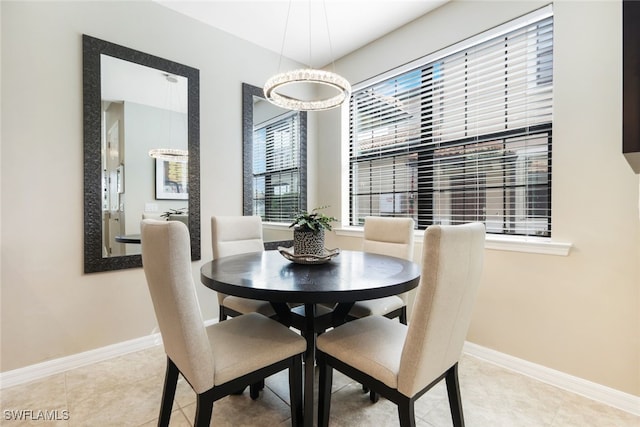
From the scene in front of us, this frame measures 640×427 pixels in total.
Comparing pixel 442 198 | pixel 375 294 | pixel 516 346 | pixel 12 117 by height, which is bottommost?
pixel 516 346

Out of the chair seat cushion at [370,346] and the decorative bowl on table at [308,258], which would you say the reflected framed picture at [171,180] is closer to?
the decorative bowl on table at [308,258]

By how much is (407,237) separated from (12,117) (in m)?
2.74

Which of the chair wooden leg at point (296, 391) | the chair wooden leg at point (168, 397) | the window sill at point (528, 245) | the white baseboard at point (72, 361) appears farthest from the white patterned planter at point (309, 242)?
the white baseboard at point (72, 361)

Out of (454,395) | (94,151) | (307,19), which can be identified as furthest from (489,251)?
(94,151)

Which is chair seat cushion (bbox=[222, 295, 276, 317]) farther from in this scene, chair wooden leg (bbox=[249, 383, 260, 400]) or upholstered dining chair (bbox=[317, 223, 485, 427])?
upholstered dining chair (bbox=[317, 223, 485, 427])

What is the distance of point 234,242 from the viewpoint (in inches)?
94.0

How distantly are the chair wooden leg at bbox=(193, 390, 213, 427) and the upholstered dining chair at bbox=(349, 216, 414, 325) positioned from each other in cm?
98

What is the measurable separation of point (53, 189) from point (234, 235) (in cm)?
124

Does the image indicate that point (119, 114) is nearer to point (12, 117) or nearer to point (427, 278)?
point (12, 117)

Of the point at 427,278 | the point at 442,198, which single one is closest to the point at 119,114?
the point at 427,278

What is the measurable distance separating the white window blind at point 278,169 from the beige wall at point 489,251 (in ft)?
4.25

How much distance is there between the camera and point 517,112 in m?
2.21

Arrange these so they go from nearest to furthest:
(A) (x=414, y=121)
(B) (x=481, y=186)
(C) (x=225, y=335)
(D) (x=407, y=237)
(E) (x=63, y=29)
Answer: (C) (x=225, y=335) → (E) (x=63, y=29) → (D) (x=407, y=237) → (B) (x=481, y=186) → (A) (x=414, y=121)

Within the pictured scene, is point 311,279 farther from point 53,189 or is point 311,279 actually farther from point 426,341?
point 53,189
